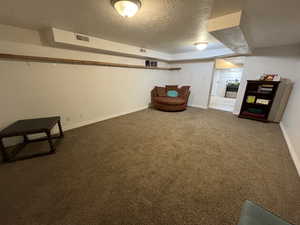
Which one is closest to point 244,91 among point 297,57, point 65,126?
point 297,57

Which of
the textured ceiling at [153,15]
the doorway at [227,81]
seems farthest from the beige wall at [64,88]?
the doorway at [227,81]

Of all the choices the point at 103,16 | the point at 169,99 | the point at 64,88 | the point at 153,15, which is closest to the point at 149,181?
the point at 153,15

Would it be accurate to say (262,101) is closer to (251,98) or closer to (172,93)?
(251,98)

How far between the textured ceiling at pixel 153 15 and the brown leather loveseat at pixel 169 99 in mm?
2386

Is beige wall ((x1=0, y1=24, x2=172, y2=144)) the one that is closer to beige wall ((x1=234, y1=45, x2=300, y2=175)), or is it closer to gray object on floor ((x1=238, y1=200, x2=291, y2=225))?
gray object on floor ((x1=238, y1=200, x2=291, y2=225))

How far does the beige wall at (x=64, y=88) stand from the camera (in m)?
2.22

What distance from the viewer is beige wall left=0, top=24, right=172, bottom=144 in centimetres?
222

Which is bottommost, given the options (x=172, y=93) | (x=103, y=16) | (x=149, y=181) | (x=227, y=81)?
(x=149, y=181)

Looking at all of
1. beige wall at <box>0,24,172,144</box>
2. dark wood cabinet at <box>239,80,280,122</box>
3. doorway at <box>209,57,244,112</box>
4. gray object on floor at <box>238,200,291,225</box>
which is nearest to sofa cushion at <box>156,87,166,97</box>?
beige wall at <box>0,24,172,144</box>

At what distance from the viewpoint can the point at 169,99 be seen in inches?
183

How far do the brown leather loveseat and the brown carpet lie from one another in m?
2.02

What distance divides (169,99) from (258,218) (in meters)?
4.05

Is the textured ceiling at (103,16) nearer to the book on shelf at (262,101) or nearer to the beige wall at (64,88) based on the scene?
the beige wall at (64,88)

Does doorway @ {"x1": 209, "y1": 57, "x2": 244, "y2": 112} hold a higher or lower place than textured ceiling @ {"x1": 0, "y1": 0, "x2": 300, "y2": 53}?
lower
